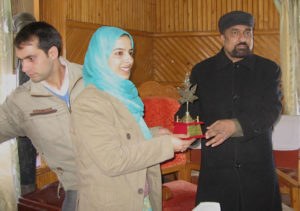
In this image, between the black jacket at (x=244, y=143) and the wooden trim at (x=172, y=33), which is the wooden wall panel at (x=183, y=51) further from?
the black jacket at (x=244, y=143)

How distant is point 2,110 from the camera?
2.01 metres

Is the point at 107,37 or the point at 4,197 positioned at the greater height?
the point at 107,37

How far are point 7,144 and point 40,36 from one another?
1.49 m

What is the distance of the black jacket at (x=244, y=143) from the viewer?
2.33 metres

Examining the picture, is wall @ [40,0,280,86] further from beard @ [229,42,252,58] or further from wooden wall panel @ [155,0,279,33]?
beard @ [229,42,252,58]

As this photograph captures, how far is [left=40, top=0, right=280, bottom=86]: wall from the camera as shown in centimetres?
594

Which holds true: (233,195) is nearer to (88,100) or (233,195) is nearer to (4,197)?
(88,100)

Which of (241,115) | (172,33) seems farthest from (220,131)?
(172,33)

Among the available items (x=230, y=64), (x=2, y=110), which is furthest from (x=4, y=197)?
(x=230, y=64)

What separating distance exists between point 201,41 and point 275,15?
149 cm

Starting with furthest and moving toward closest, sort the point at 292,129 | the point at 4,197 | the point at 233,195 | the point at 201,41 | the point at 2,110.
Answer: the point at 201,41 → the point at 292,129 → the point at 4,197 → the point at 233,195 → the point at 2,110

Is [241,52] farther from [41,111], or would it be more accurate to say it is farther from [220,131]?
[41,111]

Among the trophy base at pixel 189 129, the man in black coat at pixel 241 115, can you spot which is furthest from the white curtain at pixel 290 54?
the trophy base at pixel 189 129

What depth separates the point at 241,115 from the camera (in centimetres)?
226
